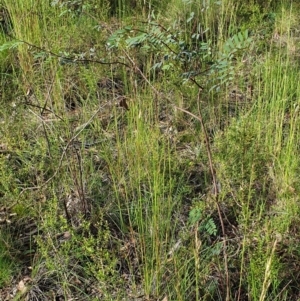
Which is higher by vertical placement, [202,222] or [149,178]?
[149,178]

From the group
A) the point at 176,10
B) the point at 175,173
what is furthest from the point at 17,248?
the point at 176,10

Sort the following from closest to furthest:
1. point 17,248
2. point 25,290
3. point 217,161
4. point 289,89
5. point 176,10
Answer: point 25,290 < point 17,248 < point 217,161 < point 289,89 < point 176,10

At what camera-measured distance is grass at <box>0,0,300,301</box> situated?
194 centimetres

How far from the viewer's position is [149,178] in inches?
84.6

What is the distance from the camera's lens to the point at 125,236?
2209mm

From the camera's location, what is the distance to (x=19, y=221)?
90.5 inches

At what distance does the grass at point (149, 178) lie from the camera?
1.94m

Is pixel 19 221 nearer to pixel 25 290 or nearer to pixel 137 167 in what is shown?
pixel 25 290

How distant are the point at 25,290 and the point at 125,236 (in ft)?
1.53

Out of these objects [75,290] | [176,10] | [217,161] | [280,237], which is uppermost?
[176,10]

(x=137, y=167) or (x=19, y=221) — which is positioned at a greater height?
(x=137, y=167)

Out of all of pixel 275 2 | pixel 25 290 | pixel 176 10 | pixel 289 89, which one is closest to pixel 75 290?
pixel 25 290

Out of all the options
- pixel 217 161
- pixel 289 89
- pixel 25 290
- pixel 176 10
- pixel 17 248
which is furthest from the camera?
pixel 176 10

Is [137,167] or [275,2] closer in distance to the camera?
[137,167]
